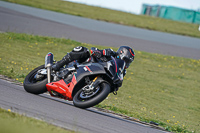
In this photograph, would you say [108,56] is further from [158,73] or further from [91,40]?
[91,40]

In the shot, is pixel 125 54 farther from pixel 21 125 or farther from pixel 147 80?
pixel 147 80

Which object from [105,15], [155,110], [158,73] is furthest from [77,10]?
[155,110]

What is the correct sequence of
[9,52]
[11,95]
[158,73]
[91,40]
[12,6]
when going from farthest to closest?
1. [12,6]
2. [91,40]
3. [158,73]
4. [9,52]
5. [11,95]

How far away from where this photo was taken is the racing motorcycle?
19.0 ft

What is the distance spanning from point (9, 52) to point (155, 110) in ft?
20.7

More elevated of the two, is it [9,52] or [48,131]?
[48,131]

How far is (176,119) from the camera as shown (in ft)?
27.8

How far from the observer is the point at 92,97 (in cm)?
575

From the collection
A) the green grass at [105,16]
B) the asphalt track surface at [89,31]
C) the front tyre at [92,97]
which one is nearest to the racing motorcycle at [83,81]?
the front tyre at [92,97]

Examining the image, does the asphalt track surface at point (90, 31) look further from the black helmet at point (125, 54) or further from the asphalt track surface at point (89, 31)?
the black helmet at point (125, 54)

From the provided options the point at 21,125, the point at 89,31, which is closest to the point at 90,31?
the point at 89,31

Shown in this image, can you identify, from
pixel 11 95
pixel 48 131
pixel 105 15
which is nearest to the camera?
pixel 48 131

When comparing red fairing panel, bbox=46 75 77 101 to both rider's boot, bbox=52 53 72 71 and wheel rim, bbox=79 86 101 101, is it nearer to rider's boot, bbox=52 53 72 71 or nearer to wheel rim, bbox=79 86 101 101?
wheel rim, bbox=79 86 101 101

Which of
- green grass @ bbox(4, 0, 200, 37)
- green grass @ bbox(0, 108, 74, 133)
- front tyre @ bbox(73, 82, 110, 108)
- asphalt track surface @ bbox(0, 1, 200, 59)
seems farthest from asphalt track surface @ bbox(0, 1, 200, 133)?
green grass @ bbox(0, 108, 74, 133)
